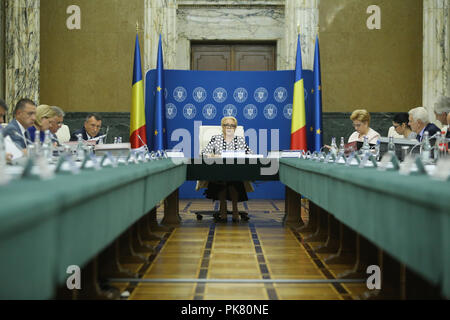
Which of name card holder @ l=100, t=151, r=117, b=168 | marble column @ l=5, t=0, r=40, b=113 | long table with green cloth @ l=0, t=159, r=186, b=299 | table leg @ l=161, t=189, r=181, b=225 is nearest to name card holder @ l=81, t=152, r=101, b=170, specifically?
name card holder @ l=100, t=151, r=117, b=168

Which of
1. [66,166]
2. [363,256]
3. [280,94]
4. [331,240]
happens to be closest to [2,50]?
[280,94]

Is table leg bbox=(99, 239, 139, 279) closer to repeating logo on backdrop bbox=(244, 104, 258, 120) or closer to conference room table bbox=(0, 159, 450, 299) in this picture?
conference room table bbox=(0, 159, 450, 299)

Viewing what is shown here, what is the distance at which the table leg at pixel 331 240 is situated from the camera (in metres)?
4.60

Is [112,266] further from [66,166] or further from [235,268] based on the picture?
[66,166]

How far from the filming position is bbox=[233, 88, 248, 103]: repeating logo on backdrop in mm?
8906

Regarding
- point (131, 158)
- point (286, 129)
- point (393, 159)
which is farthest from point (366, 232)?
point (286, 129)

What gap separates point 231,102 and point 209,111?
41 cm

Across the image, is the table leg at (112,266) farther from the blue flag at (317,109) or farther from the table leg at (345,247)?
the blue flag at (317,109)

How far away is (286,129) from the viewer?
891cm

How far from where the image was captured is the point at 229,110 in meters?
8.89

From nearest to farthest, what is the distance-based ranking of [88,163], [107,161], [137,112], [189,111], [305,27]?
[88,163] < [107,161] < [137,112] < [189,111] < [305,27]
